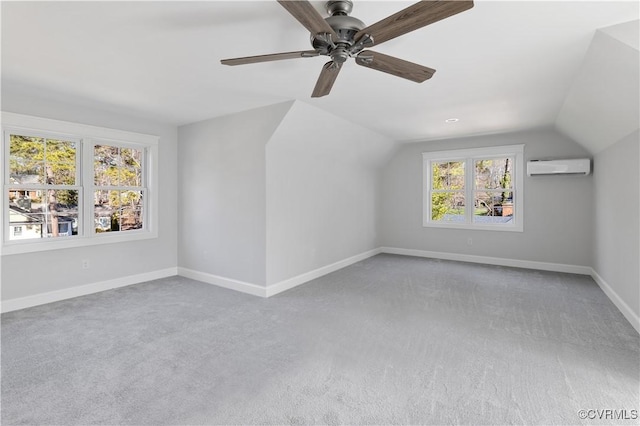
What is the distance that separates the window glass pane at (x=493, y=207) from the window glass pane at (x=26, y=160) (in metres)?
6.86

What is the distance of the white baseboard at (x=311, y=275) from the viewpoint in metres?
4.16

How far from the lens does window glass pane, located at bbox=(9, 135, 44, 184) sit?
3.60 m

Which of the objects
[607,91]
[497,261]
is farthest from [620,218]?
[497,261]

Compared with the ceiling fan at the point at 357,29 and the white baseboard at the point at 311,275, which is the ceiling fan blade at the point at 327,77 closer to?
the ceiling fan at the point at 357,29

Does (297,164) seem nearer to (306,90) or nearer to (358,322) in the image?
(306,90)

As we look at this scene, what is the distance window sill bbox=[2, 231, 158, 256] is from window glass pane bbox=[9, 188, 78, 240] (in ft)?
0.31

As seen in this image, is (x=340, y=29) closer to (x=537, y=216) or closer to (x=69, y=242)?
(x=69, y=242)

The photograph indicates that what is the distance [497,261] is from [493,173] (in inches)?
65.2

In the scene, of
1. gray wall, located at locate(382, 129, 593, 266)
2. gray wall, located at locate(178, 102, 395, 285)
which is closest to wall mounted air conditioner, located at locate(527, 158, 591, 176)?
gray wall, located at locate(382, 129, 593, 266)

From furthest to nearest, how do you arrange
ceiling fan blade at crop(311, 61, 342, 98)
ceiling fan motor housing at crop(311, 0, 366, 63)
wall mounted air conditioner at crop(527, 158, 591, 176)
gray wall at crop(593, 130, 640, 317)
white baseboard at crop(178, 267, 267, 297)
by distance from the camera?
wall mounted air conditioner at crop(527, 158, 591, 176)
white baseboard at crop(178, 267, 267, 297)
gray wall at crop(593, 130, 640, 317)
ceiling fan blade at crop(311, 61, 342, 98)
ceiling fan motor housing at crop(311, 0, 366, 63)

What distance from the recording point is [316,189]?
5.02 metres

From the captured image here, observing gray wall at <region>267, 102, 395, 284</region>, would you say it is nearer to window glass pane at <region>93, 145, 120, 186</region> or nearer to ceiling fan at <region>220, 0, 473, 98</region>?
ceiling fan at <region>220, 0, 473, 98</region>

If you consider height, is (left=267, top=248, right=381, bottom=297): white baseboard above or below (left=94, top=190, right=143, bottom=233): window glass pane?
below
